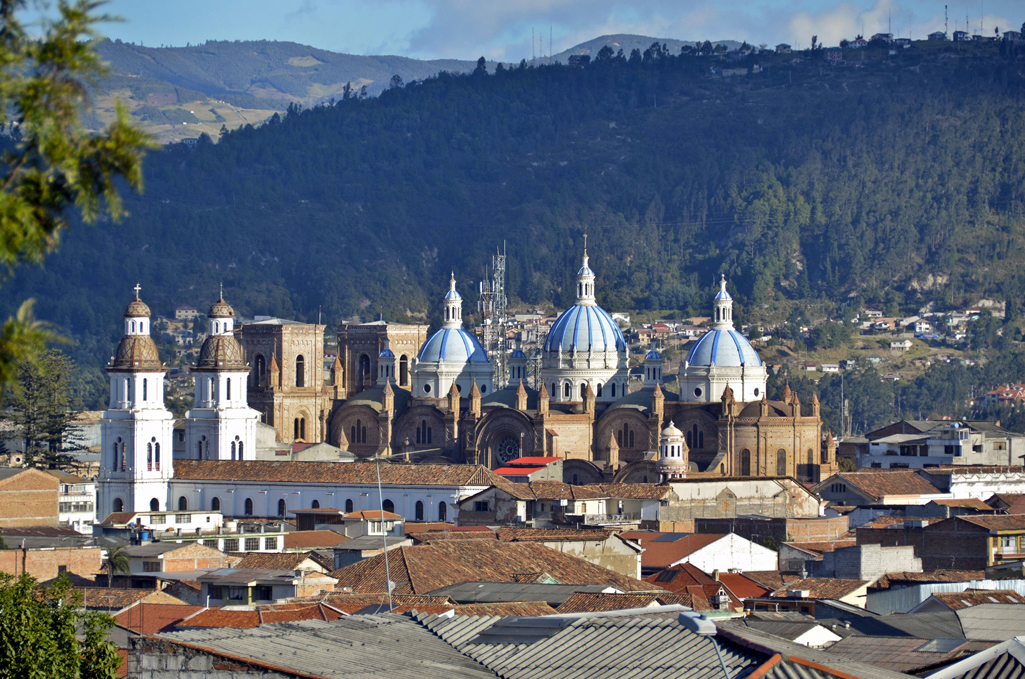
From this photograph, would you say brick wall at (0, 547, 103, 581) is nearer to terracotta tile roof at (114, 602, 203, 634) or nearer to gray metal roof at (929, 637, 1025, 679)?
terracotta tile roof at (114, 602, 203, 634)

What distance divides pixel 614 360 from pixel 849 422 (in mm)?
70022

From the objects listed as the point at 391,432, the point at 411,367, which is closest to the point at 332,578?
the point at 391,432

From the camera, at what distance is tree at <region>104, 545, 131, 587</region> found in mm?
49138

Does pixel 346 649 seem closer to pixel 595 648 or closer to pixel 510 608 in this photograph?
pixel 595 648

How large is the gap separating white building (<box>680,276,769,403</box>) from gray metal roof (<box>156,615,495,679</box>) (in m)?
71.7

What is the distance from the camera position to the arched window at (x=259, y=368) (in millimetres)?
109812

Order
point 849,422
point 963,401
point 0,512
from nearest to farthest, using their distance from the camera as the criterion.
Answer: point 0,512 → point 849,422 → point 963,401

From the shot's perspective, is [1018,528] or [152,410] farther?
[152,410]

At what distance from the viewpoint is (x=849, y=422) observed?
6580 inches

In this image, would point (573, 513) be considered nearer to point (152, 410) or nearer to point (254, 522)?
point (254, 522)

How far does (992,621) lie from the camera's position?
30438 mm

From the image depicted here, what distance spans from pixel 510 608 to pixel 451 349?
2853 inches

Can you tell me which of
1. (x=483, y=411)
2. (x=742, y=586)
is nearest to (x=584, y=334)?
(x=483, y=411)

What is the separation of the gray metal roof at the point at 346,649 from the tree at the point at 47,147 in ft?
30.3
